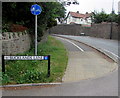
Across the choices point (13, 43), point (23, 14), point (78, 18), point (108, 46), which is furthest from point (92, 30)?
point (78, 18)

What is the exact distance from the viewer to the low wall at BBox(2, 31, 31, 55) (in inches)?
313

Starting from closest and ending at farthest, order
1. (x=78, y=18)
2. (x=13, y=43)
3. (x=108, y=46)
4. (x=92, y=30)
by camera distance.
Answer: (x=13, y=43), (x=108, y=46), (x=92, y=30), (x=78, y=18)

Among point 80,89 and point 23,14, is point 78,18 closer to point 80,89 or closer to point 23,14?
point 23,14

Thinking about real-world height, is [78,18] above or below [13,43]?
above

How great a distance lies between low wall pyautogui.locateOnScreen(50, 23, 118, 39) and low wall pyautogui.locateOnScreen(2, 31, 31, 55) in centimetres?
2258

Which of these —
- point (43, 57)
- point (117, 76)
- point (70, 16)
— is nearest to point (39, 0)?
point (43, 57)

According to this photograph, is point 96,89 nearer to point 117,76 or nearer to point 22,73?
point 117,76

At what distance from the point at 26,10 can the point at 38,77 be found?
574 cm

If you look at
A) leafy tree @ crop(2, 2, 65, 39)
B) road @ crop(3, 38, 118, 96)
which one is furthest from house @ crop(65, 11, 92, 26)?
road @ crop(3, 38, 118, 96)

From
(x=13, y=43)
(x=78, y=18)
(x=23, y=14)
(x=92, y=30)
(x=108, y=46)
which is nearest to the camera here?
(x=13, y=43)

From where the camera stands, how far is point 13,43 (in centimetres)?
892

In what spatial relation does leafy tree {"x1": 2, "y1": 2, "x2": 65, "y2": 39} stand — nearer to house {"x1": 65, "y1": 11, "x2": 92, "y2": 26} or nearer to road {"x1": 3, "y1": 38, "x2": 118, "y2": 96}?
road {"x1": 3, "y1": 38, "x2": 118, "y2": 96}

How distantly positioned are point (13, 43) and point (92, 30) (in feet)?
106

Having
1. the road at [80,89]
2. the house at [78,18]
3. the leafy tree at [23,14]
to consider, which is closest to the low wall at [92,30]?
the leafy tree at [23,14]
